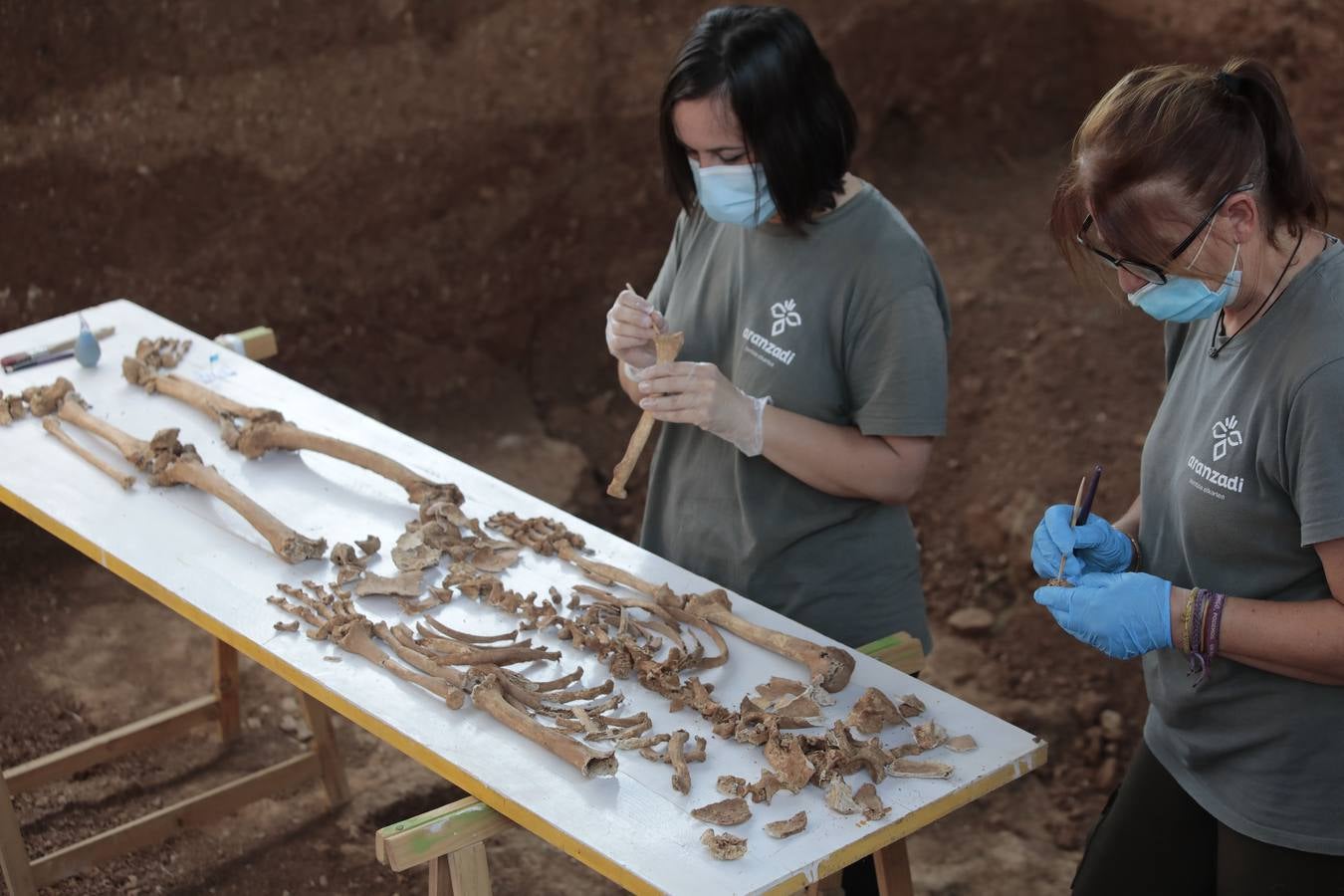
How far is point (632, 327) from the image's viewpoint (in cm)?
297

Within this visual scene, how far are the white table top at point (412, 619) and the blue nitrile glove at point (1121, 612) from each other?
254 mm

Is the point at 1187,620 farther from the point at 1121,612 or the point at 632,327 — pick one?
the point at 632,327

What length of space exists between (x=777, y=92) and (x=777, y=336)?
1.60 feet

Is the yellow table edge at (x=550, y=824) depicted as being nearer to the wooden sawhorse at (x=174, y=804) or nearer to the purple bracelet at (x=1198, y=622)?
the purple bracelet at (x=1198, y=622)

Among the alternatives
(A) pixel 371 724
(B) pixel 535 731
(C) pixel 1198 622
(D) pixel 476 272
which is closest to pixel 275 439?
(A) pixel 371 724

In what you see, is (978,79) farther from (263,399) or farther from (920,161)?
(263,399)

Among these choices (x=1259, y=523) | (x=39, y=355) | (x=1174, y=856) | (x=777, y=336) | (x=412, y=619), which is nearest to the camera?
(x=1259, y=523)

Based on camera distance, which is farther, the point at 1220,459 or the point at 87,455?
the point at 87,455

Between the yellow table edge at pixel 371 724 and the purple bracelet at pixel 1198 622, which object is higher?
the purple bracelet at pixel 1198 622

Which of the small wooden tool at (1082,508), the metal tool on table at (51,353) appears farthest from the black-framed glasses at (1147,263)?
the metal tool on table at (51,353)

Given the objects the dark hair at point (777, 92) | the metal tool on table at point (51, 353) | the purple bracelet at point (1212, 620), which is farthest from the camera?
the metal tool on table at point (51, 353)

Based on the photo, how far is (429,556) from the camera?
295cm

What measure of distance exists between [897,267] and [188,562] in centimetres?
158

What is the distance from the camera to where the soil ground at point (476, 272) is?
14.5 ft
